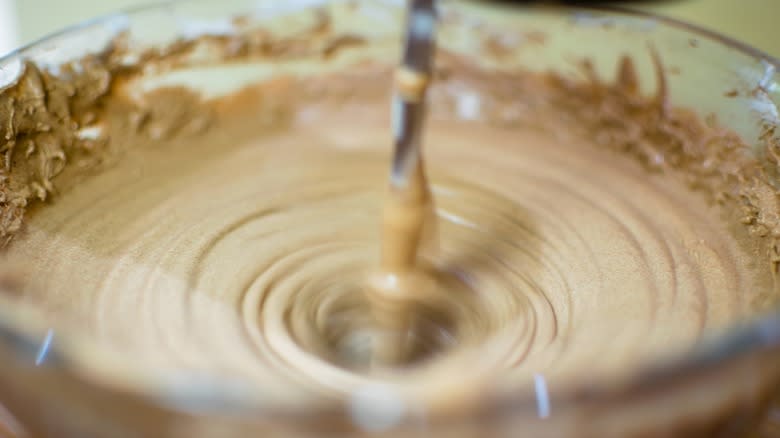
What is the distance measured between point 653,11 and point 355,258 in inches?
27.2

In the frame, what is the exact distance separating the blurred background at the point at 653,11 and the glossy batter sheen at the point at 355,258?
445 millimetres

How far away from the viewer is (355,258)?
71cm

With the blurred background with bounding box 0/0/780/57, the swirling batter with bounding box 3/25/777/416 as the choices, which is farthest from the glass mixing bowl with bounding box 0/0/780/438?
the blurred background with bounding box 0/0/780/57

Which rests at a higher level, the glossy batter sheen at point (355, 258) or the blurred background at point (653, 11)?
the blurred background at point (653, 11)

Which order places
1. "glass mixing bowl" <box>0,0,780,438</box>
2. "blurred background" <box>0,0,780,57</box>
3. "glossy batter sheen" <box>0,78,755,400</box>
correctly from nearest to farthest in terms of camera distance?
"glass mixing bowl" <box>0,0,780,438</box>
"glossy batter sheen" <box>0,78,755,400</box>
"blurred background" <box>0,0,780,57</box>

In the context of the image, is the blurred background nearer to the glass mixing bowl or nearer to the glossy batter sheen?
the glossy batter sheen

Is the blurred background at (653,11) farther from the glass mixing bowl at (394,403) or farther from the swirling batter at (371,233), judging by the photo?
the glass mixing bowl at (394,403)

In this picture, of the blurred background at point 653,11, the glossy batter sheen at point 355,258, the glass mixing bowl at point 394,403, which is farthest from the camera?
the blurred background at point 653,11

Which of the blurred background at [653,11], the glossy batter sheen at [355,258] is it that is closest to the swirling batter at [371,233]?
the glossy batter sheen at [355,258]

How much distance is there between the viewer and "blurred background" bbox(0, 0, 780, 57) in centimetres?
115

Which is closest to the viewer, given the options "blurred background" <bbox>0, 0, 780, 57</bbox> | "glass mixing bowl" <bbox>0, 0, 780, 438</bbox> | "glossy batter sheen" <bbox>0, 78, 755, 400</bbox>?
"glass mixing bowl" <bbox>0, 0, 780, 438</bbox>

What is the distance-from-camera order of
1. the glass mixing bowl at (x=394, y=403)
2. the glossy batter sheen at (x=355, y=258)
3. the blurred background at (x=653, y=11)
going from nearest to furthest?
the glass mixing bowl at (x=394, y=403), the glossy batter sheen at (x=355, y=258), the blurred background at (x=653, y=11)

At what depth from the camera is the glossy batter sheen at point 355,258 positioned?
1.90ft

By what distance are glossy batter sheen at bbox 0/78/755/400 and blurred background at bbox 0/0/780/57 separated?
1.46 ft
